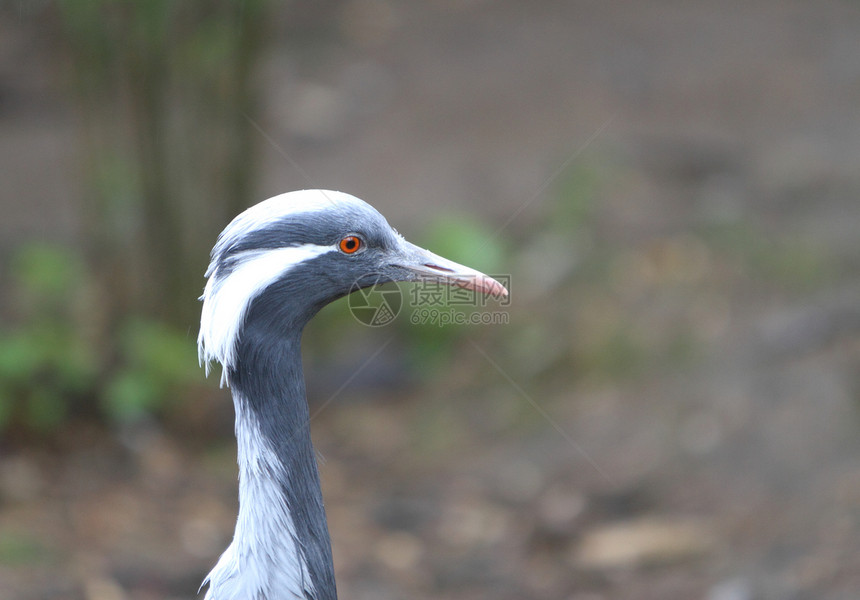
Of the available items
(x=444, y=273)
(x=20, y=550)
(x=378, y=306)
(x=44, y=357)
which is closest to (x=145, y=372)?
(x=44, y=357)

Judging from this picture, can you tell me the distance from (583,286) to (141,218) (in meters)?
3.81

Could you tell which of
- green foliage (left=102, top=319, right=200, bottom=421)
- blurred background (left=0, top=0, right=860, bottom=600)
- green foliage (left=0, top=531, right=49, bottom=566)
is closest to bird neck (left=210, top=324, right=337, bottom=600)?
blurred background (left=0, top=0, right=860, bottom=600)

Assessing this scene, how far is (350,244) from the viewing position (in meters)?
3.90

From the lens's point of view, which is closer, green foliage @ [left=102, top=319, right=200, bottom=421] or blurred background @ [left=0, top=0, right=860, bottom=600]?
blurred background @ [left=0, top=0, right=860, bottom=600]

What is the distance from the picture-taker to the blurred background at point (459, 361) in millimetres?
6445

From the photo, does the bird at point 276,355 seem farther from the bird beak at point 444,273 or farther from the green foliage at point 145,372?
the green foliage at point 145,372

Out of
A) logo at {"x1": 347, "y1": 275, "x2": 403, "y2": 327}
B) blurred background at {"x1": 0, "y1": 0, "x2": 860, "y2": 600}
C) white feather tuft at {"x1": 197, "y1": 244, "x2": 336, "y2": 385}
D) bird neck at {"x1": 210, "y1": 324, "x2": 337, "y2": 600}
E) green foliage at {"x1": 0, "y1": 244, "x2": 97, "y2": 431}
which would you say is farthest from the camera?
logo at {"x1": 347, "y1": 275, "x2": 403, "y2": 327}

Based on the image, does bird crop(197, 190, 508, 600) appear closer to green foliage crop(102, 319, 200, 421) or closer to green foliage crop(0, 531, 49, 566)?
green foliage crop(0, 531, 49, 566)

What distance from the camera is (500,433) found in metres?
7.71

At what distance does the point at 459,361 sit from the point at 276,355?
4.72 metres

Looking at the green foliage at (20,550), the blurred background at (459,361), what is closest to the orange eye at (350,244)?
the blurred background at (459,361)

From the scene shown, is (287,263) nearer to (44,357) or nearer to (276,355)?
(276,355)

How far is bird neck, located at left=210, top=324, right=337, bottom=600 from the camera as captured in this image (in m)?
3.73

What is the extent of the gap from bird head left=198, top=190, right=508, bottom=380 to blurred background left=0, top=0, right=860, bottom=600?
3.11 metres
